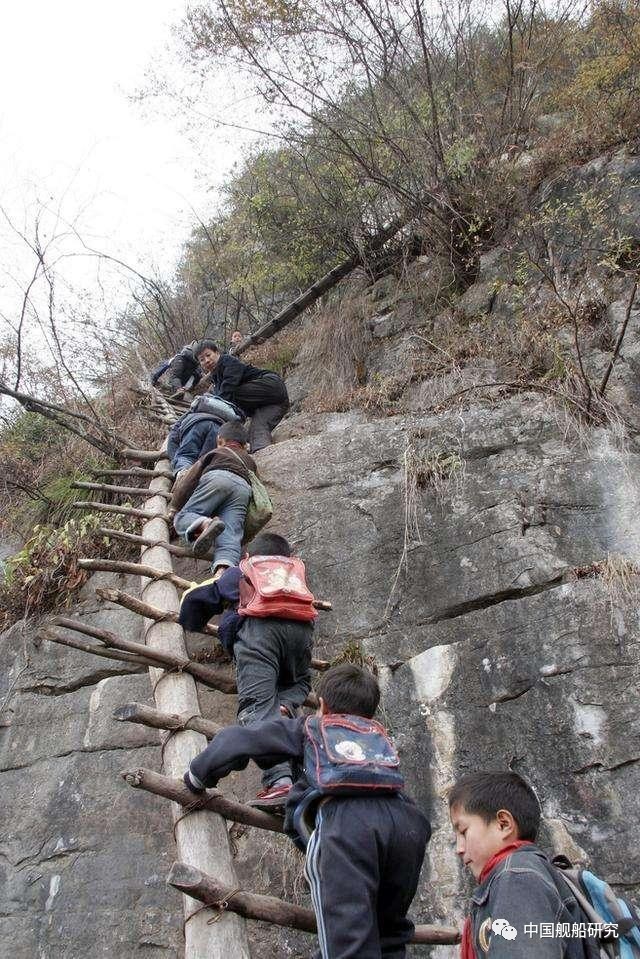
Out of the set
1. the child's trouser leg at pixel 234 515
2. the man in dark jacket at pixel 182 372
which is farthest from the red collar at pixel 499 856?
the man in dark jacket at pixel 182 372

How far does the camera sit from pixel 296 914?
304 cm

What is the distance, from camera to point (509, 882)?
7.20ft

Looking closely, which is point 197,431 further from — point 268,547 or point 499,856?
point 499,856

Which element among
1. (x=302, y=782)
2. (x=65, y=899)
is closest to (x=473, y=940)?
(x=302, y=782)

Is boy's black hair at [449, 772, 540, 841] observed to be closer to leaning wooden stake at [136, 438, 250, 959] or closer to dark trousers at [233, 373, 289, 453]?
leaning wooden stake at [136, 438, 250, 959]

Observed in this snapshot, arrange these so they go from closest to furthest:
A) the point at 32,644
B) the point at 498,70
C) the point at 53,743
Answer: the point at 53,743 → the point at 32,644 → the point at 498,70

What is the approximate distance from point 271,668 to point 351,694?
31.5 inches

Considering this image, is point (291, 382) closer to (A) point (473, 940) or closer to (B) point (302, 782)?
(B) point (302, 782)

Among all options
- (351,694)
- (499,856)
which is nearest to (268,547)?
(351,694)

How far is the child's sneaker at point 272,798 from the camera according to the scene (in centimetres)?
315

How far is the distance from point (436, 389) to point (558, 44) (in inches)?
198

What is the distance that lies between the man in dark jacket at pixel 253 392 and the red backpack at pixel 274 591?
10.8 feet

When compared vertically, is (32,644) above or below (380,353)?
above

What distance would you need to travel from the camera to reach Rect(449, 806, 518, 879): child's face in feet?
8.01
